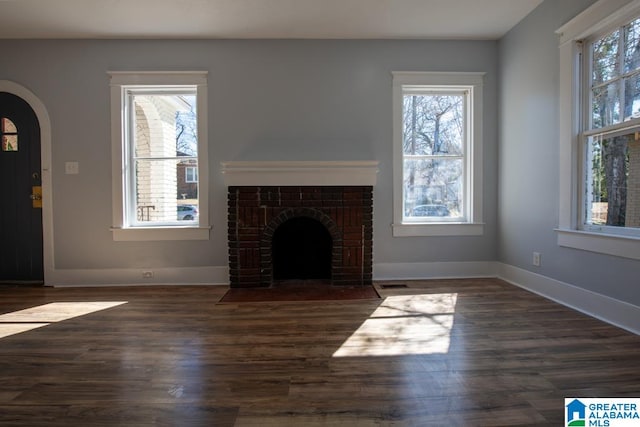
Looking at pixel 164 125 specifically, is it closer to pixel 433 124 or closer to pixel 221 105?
pixel 221 105

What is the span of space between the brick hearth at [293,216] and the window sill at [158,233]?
1.45 ft

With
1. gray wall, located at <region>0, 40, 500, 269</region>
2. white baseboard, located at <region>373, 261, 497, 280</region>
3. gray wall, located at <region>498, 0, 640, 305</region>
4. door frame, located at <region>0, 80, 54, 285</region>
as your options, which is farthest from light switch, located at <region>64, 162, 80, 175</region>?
gray wall, located at <region>498, 0, 640, 305</region>

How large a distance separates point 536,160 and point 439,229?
116 centimetres

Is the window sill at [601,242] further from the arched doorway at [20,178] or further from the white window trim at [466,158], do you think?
the arched doorway at [20,178]

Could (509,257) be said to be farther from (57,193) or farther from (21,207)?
(21,207)

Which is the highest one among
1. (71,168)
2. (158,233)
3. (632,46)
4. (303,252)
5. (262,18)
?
(262,18)

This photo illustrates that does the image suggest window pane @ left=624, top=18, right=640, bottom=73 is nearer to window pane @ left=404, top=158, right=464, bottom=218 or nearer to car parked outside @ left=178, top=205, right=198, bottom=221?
window pane @ left=404, top=158, right=464, bottom=218

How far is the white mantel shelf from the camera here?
3.44 meters

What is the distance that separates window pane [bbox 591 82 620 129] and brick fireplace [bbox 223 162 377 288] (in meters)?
1.86

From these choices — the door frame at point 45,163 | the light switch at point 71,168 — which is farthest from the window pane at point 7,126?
the light switch at point 71,168

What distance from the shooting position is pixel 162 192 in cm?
378

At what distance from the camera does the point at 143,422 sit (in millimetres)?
1375

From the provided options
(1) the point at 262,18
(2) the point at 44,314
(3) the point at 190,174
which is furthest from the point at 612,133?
(2) the point at 44,314

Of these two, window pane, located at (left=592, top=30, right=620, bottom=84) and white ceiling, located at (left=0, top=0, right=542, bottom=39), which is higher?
white ceiling, located at (left=0, top=0, right=542, bottom=39)
